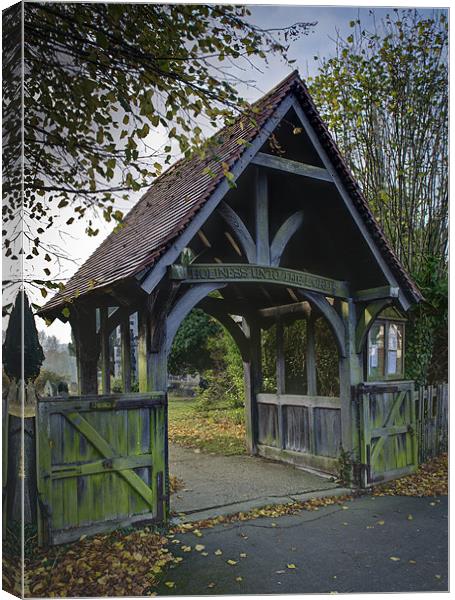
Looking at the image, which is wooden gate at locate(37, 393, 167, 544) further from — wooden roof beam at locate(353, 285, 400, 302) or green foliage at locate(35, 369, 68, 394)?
wooden roof beam at locate(353, 285, 400, 302)

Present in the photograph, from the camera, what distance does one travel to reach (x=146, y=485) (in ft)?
17.5

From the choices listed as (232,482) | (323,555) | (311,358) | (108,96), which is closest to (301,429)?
(311,358)

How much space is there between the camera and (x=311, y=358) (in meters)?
7.86

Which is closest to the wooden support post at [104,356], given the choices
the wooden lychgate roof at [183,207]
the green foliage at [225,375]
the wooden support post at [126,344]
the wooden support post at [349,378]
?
the wooden support post at [126,344]

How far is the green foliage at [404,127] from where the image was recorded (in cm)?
560

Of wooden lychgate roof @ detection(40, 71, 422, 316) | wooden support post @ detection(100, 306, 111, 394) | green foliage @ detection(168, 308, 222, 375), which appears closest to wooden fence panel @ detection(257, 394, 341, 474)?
green foliage @ detection(168, 308, 222, 375)

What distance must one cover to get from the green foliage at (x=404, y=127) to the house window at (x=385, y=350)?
0.56 m

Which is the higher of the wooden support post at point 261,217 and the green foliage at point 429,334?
the wooden support post at point 261,217

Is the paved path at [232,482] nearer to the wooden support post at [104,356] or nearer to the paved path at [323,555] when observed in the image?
the paved path at [323,555]

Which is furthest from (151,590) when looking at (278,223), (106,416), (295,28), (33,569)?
(295,28)

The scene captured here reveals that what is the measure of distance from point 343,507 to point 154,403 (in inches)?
97.2

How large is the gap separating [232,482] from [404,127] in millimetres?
4473

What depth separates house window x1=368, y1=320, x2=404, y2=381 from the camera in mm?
7375

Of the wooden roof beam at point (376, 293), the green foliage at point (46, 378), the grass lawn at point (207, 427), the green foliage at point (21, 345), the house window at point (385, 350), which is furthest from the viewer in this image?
the house window at point (385, 350)
